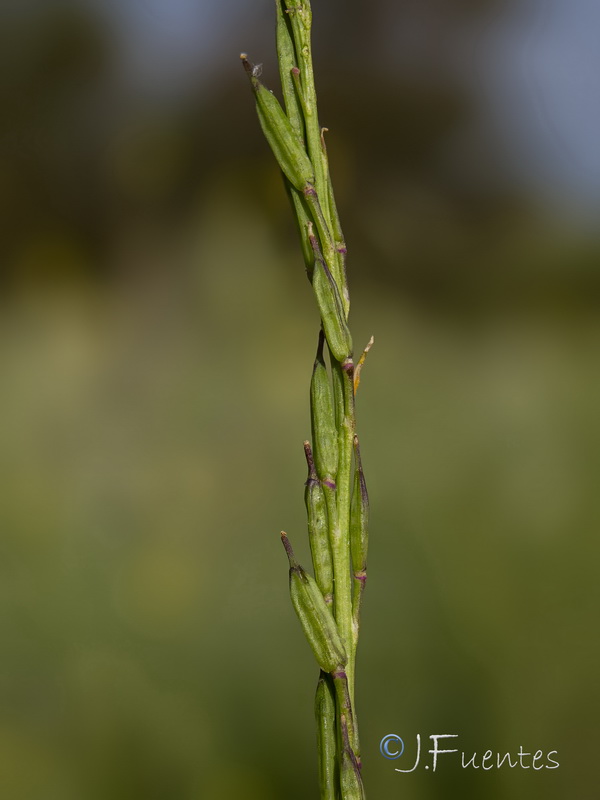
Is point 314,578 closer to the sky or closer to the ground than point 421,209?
closer to the ground

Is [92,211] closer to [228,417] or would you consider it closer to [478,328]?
[228,417]

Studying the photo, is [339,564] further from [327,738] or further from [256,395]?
[256,395]

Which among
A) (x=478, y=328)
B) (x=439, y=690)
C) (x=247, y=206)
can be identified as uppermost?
(x=247, y=206)

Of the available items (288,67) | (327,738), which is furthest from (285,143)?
(327,738)

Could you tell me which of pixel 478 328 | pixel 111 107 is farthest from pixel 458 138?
pixel 111 107

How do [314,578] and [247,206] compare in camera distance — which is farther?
[247,206]
